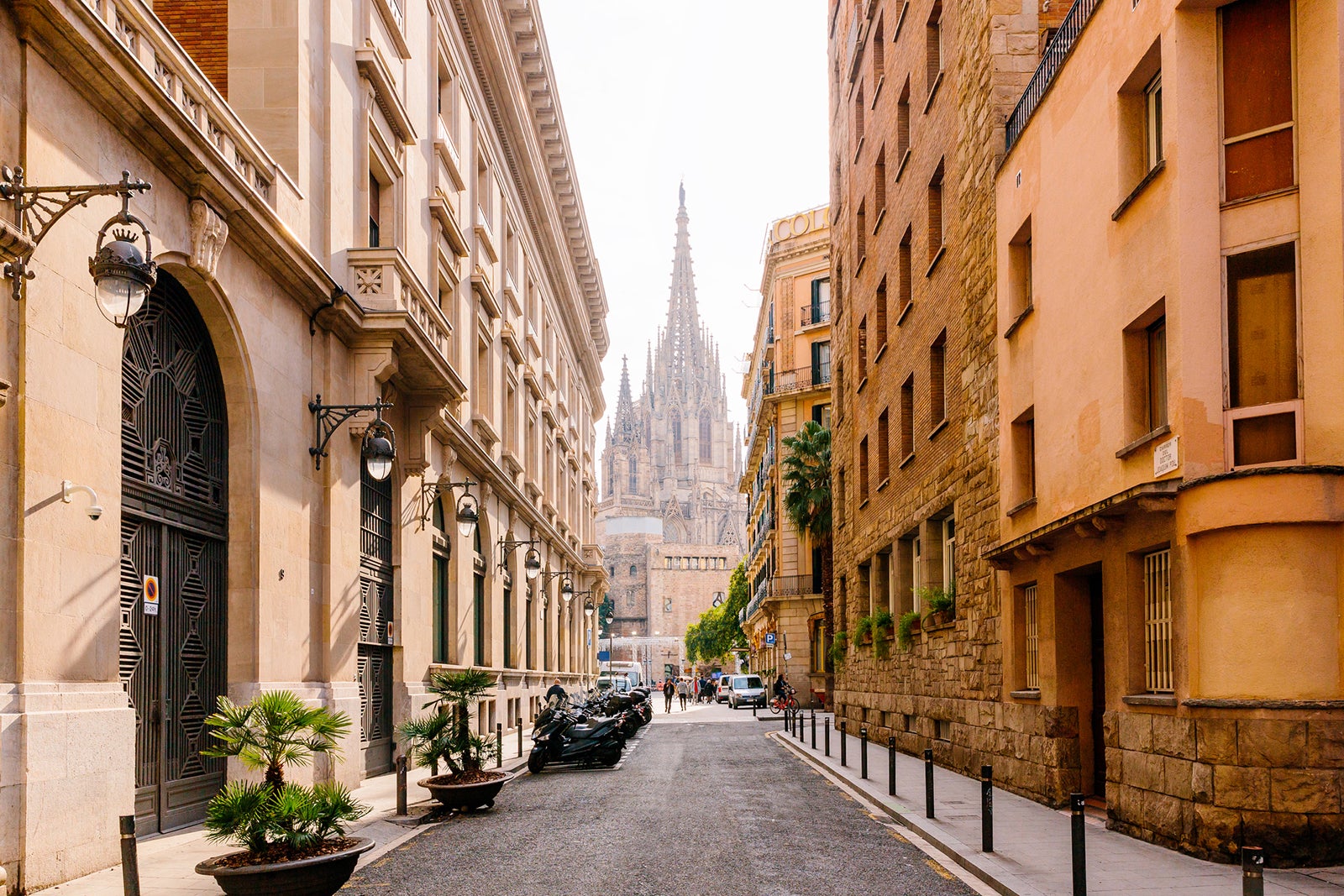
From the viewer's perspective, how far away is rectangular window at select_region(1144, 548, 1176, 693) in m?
11.7

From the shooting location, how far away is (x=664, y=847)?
11656 millimetres

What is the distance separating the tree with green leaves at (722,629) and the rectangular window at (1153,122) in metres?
78.2

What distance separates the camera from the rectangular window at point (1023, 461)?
16.7 metres

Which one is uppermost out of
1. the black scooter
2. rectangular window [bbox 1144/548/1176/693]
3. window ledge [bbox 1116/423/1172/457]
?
window ledge [bbox 1116/423/1172/457]

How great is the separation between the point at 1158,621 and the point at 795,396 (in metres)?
46.0

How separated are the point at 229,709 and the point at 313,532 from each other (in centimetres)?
799

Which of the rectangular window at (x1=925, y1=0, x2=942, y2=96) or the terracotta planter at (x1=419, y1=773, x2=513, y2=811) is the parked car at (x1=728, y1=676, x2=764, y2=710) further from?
the terracotta planter at (x1=419, y1=773, x2=513, y2=811)

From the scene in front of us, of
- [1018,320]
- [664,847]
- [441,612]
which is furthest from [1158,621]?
[441,612]

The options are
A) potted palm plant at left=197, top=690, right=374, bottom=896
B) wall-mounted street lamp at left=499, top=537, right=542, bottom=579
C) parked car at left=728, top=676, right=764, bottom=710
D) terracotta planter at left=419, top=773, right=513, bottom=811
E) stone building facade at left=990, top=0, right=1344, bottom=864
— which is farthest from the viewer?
parked car at left=728, top=676, right=764, bottom=710

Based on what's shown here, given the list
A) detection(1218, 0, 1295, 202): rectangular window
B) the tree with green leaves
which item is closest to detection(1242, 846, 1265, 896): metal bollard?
detection(1218, 0, 1295, 202): rectangular window

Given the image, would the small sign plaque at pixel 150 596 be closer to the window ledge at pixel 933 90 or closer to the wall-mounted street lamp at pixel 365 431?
the wall-mounted street lamp at pixel 365 431

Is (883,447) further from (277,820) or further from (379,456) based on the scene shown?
(277,820)

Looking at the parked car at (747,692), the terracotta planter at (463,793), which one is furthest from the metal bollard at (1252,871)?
the parked car at (747,692)

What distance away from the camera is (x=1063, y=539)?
1412 cm
